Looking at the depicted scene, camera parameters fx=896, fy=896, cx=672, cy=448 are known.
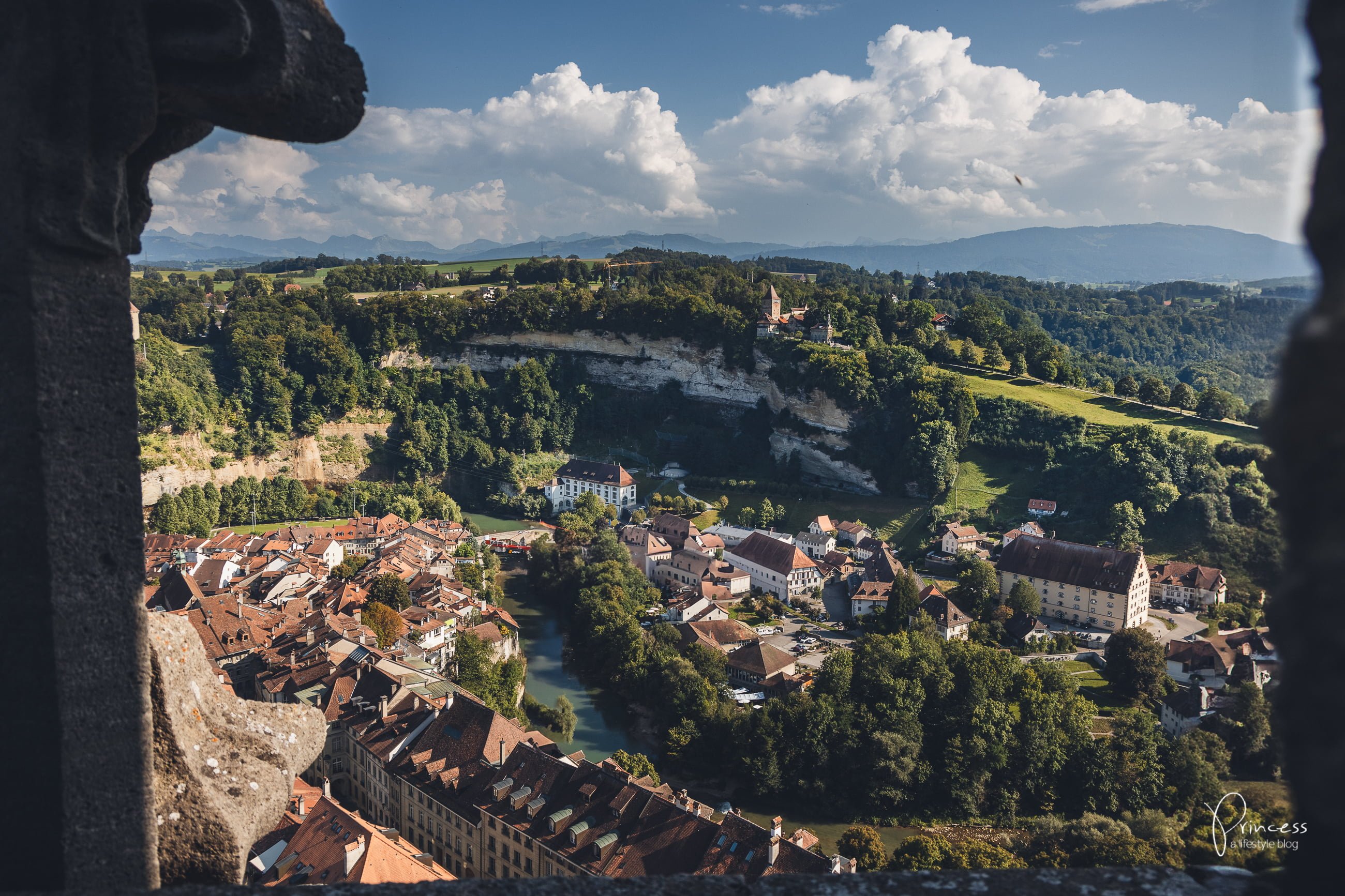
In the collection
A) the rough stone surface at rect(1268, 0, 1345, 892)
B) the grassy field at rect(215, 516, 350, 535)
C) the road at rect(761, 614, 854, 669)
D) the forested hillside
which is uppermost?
the rough stone surface at rect(1268, 0, 1345, 892)

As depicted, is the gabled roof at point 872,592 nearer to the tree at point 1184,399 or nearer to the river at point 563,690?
the river at point 563,690

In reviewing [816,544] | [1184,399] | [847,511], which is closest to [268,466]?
[816,544]

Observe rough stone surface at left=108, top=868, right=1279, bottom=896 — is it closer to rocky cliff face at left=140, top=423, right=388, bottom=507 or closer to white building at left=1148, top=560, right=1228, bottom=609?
white building at left=1148, top=560, right=1228, bottom=609

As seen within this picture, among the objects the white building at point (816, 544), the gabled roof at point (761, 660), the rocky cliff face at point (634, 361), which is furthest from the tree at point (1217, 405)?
the gabled roof at point (761, 660)

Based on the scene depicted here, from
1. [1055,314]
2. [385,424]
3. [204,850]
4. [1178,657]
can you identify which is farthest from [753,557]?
[1055,314]

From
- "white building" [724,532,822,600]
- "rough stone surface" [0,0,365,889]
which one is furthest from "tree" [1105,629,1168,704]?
"rough stone surface" [0,0,365,889]

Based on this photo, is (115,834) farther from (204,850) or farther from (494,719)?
(494,719)

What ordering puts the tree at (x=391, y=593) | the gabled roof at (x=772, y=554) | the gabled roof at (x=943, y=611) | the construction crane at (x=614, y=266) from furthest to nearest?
the construction crane at (x=614, y=266) < the gabled roof at (x=772, y=554) < the gabled roof at (x=943, y=611) < the tree at (x=391, y=593)
